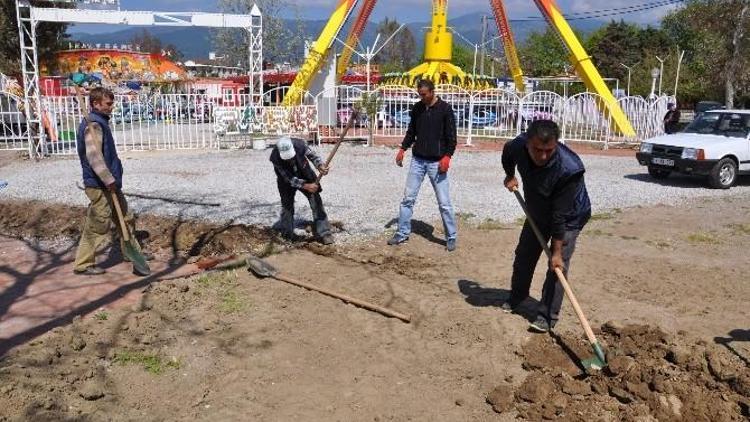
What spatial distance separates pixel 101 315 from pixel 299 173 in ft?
8.15

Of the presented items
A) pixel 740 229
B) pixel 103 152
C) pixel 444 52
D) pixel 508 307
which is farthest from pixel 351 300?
pixel 444 52

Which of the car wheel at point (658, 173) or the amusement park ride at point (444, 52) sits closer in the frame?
the car wheel at point (658, 173)

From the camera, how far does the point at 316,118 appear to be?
1733cm

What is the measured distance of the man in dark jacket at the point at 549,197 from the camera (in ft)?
13.7

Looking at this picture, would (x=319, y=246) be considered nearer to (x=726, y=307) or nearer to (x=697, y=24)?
(x=726, y=307)

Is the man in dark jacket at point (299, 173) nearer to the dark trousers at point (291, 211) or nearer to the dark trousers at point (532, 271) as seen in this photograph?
the dark trousers at point (291, 211)

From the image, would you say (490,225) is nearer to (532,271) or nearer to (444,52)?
(532,271)

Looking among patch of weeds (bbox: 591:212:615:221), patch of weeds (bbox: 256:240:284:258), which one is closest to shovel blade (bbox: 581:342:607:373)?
patch of weeds (bbox: 256:240:284:258)

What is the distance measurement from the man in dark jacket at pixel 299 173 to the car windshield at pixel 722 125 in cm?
891

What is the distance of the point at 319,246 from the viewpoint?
688cm

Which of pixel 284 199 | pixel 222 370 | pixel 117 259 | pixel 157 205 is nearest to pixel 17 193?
pixel 157 205

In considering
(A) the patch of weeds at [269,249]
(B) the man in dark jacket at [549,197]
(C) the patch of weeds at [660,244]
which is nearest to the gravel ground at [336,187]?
(A) the patch of weeds at [269,249]

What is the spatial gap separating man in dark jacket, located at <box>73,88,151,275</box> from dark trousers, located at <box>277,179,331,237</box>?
159cm

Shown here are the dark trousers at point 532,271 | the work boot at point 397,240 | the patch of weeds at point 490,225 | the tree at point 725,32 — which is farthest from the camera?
the tree at point 725,32
